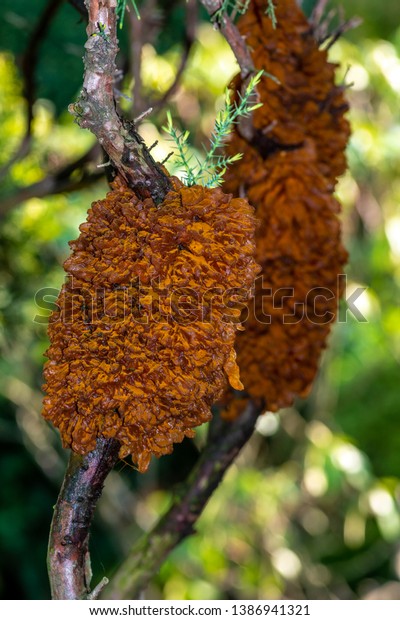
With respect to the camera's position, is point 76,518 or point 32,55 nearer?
point 76,518

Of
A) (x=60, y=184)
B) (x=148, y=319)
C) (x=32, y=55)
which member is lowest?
(x=148, y=319)

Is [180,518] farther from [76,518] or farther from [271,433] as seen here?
[271,433]

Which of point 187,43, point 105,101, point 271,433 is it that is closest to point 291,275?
point 105,101

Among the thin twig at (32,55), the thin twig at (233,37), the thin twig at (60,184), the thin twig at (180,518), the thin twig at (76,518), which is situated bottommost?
the thin twig at (180,518)

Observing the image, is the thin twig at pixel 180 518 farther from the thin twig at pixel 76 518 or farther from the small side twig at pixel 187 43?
the small side twig at pixel 187 43

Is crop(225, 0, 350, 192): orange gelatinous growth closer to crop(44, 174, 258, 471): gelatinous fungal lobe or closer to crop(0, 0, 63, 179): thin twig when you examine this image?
crop(44, 174, 258, 471): gelatinous fungal lobe

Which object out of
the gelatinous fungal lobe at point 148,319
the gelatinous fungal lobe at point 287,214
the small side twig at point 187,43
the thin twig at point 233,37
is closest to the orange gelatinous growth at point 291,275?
the gelatinous fungal lobe at point 287,214
